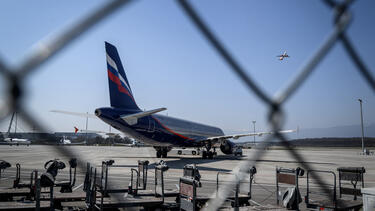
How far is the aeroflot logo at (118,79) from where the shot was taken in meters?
15.5

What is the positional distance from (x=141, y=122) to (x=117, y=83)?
3.15 metres

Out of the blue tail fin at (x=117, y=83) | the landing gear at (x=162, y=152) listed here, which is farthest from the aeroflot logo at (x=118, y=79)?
the landing gear at (x=162, y=152)

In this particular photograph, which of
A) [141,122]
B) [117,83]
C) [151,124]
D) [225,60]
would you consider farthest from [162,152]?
[225,60]

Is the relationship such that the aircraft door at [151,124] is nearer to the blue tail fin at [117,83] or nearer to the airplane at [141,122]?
the airplane at [141,122]

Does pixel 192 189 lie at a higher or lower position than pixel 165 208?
higher

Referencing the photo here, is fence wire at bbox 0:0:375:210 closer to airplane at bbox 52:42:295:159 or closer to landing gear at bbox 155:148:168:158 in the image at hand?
airplane at bbox 52:42:295:159

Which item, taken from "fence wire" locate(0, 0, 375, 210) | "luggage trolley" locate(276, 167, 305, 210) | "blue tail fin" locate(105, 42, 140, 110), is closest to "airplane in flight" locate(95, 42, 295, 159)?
"blue tail fin" locate(105, 42, 140, 110)

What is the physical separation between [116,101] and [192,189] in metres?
11.9

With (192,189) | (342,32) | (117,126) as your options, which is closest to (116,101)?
(117,126)

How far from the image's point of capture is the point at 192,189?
535cm

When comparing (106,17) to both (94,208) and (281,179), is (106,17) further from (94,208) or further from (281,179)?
(281,179)

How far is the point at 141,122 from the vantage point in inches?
718

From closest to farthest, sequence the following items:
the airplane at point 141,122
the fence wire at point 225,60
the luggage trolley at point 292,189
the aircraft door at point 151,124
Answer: the fence wire at point 225,60 < the luggage trolley at point 292,189 < the airplane at point 141,122 < the aircraft door at point 151,124

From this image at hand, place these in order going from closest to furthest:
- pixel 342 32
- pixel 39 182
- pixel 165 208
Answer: pixel 342 32, pixel 39 182, pixel 165 208
